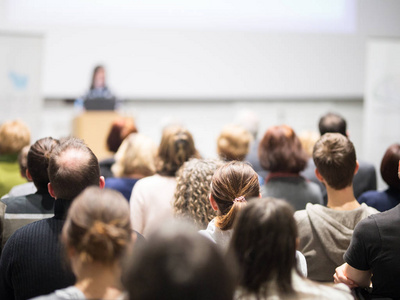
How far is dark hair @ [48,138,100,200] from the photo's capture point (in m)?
1.88

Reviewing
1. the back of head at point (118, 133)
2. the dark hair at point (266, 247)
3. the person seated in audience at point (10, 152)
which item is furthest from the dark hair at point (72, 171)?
the back of head at point (118, 133)

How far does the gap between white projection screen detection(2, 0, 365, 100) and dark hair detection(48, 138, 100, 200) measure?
5291 mm

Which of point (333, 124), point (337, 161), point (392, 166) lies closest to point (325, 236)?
point (337, 161)

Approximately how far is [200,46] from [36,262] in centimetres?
588

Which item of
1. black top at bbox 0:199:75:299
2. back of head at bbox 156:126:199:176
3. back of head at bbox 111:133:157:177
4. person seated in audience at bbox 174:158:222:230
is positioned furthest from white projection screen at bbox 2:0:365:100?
black top at bbox 0:199:75:299

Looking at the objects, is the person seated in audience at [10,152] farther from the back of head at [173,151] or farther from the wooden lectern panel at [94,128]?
the wooden lectern panel at [94,128]

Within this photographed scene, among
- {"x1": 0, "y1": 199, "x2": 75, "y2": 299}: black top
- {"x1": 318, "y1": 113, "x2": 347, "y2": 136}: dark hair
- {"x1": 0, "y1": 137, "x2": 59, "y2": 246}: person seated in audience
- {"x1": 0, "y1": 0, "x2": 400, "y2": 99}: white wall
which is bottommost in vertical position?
{"x1": 0, "y1": 199, "x2": 75, "y2": 299}: black top

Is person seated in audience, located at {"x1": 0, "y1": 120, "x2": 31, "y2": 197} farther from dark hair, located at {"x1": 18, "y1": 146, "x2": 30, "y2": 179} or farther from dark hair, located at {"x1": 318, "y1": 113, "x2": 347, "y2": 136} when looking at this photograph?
dark hair, located at {"x1": 318, "y1": 113, "x2": 347, "y2": 136}

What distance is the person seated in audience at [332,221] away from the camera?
2.30 m

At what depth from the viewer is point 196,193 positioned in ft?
7.90

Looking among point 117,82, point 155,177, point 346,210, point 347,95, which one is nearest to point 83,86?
point 117,82

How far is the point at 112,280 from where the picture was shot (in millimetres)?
1331

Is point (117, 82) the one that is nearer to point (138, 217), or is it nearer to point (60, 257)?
point (138, 217)

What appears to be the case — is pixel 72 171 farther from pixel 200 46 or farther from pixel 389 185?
pixel 200 46
